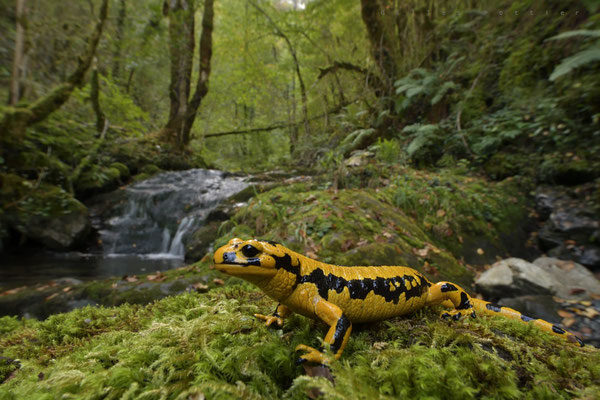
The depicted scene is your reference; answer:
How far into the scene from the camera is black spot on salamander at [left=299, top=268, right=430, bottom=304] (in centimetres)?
165

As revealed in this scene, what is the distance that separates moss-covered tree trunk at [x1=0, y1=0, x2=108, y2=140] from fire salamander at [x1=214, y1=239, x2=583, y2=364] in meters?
8.25

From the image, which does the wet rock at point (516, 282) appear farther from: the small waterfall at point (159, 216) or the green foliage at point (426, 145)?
the small waterfall at point (159, 216)

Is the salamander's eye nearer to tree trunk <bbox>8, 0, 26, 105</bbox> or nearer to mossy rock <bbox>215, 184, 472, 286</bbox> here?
mossy rock <bbox>215, 184, 472, 286</bbox>

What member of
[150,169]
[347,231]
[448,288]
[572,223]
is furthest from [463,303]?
[150,169]

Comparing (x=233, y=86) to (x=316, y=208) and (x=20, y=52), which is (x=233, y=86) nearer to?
(x=20, y=52)

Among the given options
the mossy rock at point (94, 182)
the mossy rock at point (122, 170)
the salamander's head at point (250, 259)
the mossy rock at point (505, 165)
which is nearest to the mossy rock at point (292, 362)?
the salamander's head at point (250, 259)

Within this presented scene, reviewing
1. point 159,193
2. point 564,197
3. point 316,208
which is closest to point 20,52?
point 159,193

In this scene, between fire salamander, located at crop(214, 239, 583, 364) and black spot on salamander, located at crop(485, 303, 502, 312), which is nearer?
fire salamander, located at crop(214, 239, 583, 364)

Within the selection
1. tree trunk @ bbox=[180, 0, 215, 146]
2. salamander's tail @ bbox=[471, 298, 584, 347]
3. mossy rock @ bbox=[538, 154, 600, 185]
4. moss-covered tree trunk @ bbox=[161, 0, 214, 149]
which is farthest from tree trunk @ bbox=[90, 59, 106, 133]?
mossy rock @ bbox=[538, 154, 600, 185]

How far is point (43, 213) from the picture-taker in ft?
20.2

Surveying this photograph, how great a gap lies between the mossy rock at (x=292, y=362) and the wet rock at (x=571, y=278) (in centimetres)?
379

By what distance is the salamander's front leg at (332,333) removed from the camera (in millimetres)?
1352

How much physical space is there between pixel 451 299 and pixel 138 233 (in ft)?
31.8

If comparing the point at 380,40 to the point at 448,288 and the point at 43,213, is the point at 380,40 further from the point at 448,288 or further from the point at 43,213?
the point at 43,213
